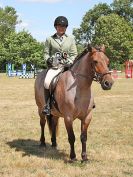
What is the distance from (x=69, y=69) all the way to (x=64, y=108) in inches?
34.1

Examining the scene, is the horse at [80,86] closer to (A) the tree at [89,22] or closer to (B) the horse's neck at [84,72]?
(B) the horse's neck at [84,72]

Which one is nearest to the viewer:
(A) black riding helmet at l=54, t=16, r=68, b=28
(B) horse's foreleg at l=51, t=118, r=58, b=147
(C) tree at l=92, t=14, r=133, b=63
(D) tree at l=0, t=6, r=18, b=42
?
(A) black riding helmet at l=54, t=16, r=68, b=28

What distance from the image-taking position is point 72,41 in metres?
9.15

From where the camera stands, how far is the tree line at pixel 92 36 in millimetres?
72125

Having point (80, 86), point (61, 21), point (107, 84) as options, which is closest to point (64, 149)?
point (80, 86)

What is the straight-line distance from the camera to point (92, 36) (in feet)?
323

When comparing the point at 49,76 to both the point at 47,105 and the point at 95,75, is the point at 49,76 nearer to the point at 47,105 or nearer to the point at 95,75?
the point at 47,105

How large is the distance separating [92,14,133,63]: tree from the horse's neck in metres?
74.0

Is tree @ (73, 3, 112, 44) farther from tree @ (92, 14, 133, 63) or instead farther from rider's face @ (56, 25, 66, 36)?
rider's face @ (56, 25, 66, 36)

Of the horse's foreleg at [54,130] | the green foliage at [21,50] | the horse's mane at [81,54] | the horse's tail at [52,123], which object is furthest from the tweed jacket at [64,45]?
the green foliage at [21,50]

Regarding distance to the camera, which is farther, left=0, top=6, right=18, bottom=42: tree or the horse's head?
left=0, top=6, right=18, bottom=42: tree

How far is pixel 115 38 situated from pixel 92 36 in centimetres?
1528

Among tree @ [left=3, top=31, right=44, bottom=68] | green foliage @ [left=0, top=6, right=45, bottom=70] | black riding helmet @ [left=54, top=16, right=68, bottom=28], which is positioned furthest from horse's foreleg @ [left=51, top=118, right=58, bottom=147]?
tree @ [left=3, top=31, right=44, bottom=68]

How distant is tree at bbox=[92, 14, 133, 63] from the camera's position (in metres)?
83.6
